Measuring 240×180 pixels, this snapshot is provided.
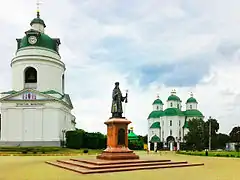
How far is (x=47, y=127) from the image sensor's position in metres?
56.1

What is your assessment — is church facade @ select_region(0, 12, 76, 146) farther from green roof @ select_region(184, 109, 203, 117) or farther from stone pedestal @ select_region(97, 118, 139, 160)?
green roof @ select_region(184, 109, 203, 117)

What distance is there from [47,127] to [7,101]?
7.24m

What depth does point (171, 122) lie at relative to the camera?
3590 inches

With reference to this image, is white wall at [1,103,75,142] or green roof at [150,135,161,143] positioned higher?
white wall at [1,103,75,142]

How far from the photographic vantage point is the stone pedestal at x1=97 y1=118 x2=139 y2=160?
22.7 meters

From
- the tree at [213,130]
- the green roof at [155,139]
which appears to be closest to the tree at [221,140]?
the tree at [213,130]

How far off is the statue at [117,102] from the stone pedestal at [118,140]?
574 millimetres

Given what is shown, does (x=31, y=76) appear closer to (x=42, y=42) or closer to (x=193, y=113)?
Answer: (x=42, y=42)

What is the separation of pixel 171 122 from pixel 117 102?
68362mm

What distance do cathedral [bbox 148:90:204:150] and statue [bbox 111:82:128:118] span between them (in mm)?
62319

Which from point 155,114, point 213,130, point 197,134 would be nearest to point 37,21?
point 197,134

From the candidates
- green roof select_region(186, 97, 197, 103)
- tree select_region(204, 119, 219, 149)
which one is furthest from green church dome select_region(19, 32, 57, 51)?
green roof select_region(186, 97, 197, 103)

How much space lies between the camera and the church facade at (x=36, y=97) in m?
55.6

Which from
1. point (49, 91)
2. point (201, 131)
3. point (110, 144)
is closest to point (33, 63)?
point (49, 91)
